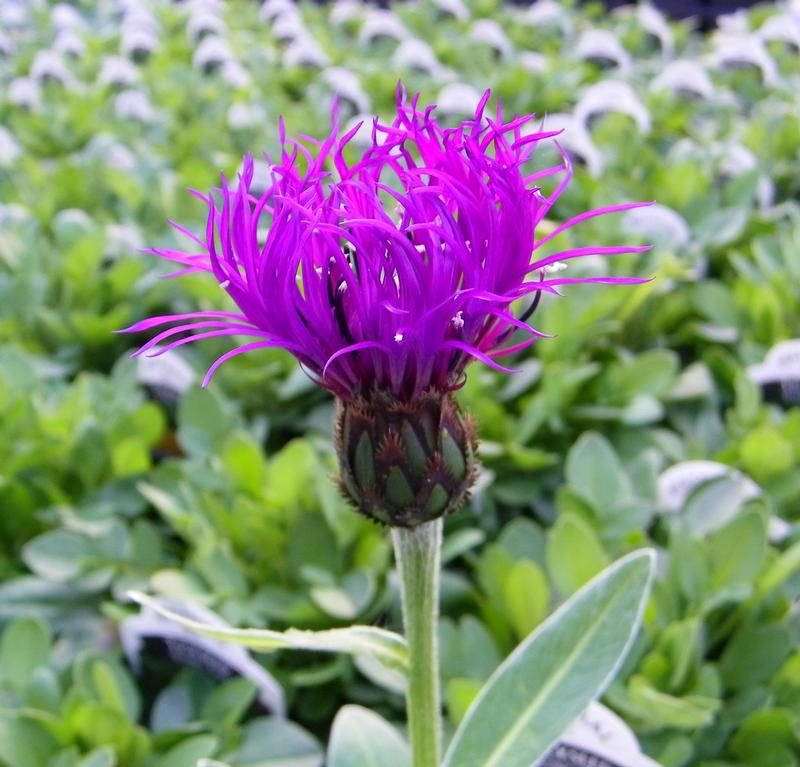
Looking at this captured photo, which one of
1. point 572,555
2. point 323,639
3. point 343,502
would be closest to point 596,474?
point 572,555

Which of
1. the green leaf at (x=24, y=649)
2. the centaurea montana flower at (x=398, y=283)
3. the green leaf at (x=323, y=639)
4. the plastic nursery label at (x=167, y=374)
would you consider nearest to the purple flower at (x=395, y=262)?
the centaurea montana flower at (x=398, y=283)

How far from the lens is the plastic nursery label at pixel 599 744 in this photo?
0.66m

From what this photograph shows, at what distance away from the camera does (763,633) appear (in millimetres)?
792

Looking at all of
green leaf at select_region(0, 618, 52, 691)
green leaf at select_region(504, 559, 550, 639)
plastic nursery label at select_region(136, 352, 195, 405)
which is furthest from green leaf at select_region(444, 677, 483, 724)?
plastic nursery label at select_region(136, 352, 195, 405)

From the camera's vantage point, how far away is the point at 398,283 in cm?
41

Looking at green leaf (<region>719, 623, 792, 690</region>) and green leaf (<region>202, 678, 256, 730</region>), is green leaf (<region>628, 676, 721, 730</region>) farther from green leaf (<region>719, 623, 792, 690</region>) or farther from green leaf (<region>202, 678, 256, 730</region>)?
green leaf (<region>202, 678, 256, 730</region>)

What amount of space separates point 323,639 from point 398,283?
0.19 metres

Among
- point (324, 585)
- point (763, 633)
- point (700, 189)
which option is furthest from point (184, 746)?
point (700, 189)

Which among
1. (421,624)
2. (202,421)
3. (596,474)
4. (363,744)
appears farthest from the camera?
(202,421)

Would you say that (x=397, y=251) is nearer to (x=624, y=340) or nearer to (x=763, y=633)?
(x=763, y=633)

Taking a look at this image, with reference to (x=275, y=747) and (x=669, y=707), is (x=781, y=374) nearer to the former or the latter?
(x=669, y=707)

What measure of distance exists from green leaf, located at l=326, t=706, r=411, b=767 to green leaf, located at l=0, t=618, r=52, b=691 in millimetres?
316

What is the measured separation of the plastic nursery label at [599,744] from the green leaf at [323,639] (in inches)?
7.4

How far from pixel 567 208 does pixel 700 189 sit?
0.61 ft
